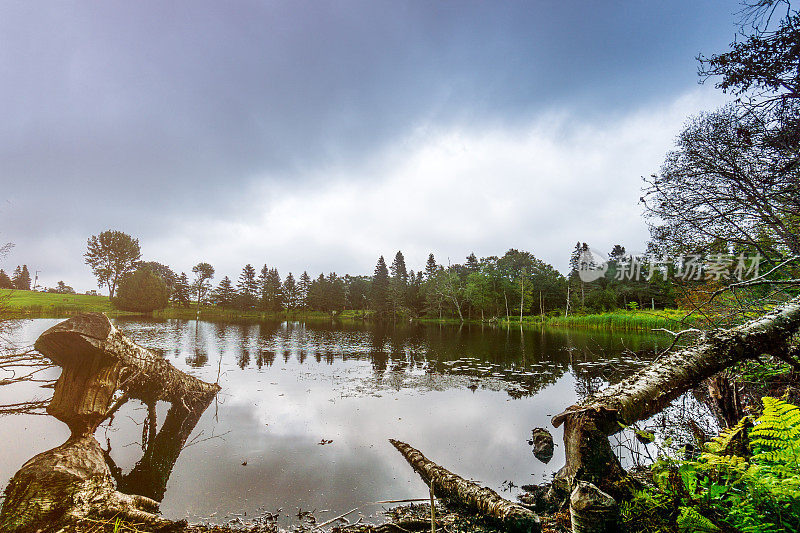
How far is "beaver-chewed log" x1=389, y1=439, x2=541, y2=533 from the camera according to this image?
350 cm

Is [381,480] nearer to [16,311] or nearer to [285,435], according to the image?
[285,435]

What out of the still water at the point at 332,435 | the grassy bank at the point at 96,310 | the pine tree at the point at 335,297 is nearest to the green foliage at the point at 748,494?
the still water at the point at 332,435

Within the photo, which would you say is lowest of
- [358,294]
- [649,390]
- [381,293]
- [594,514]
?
[594,514]

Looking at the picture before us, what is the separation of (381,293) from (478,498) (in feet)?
227

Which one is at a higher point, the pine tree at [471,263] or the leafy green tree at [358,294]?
the pine tree at [471,263]

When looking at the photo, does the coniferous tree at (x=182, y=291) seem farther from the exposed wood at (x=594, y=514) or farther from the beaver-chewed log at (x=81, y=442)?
the exposed wood at (x=594, y=514)

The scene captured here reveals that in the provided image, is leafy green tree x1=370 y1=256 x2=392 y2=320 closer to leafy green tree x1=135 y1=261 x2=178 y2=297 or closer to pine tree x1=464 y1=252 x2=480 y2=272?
pine tree x1=464 y1=252 x2=480 y2=272

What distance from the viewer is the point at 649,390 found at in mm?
2779

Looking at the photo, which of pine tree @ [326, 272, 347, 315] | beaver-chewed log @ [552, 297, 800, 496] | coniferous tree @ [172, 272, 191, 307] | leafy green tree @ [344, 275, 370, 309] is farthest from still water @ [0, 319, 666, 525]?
coniferous tree @ [172, 272, 191, 307]

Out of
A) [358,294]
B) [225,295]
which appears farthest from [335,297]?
[225,295]

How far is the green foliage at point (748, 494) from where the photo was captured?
5.69 ft

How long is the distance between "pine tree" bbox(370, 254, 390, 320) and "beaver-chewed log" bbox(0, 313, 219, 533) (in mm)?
66471

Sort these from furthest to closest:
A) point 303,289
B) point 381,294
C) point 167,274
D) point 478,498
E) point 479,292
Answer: point 303,289 < point 167,274 < point 381,294 < point 479,292 < point 478,498

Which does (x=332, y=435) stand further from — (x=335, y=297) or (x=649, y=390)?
(x=335, y=297)
